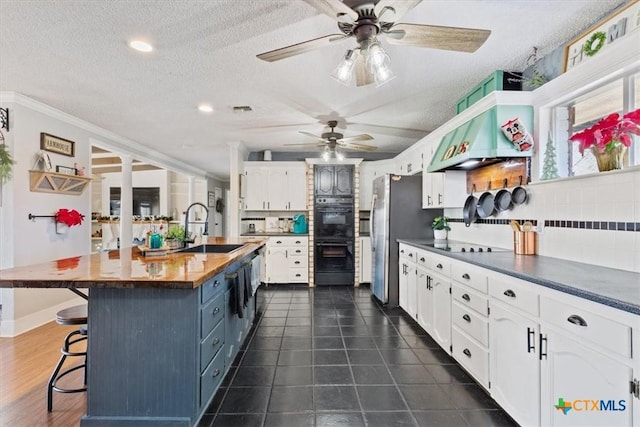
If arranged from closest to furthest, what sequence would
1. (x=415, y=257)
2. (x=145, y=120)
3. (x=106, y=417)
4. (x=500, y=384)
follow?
(x=106, y=417) < (x=500, y=384) < (x=415, y=257) < (x=145, y=120)

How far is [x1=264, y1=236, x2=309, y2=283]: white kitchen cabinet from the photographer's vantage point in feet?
18.1

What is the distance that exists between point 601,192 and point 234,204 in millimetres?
4567

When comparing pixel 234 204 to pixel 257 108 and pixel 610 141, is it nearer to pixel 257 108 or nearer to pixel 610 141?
pixel 257 108

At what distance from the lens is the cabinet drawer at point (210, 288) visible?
1849mm

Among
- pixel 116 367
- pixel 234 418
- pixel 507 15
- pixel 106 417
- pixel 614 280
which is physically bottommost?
pixel 234 418

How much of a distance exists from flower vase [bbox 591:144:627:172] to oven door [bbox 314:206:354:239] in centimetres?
386

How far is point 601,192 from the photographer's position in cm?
192

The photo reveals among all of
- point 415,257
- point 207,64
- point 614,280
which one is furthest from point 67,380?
point 614,280

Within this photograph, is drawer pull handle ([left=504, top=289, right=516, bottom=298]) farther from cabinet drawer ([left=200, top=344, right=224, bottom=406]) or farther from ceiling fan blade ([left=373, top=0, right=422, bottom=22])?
cabinet drawer ([left=200, top=344, right=224, bottom=406])

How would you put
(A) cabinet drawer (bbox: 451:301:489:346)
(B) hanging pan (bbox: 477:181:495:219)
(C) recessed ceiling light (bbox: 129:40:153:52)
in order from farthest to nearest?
(B) hanging pan (bbox: 477:181:495:219)
(C) recessed ceiling light (bbox: 129:40:153:52)
(A) cabinet drawer (bbox: 451:301:489:346)

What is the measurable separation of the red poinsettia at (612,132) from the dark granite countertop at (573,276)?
694mm

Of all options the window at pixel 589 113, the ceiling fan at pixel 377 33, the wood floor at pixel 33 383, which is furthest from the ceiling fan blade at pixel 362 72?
the wood floor at pixel 33 383

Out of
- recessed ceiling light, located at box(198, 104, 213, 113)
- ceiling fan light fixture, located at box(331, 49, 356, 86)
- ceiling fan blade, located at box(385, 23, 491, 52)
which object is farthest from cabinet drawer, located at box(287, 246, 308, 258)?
ceiling fan blade, located at box(385, 23, 491, 52)

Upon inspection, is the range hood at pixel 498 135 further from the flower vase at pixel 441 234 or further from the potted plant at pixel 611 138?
the flower vase at pixel 441 234
